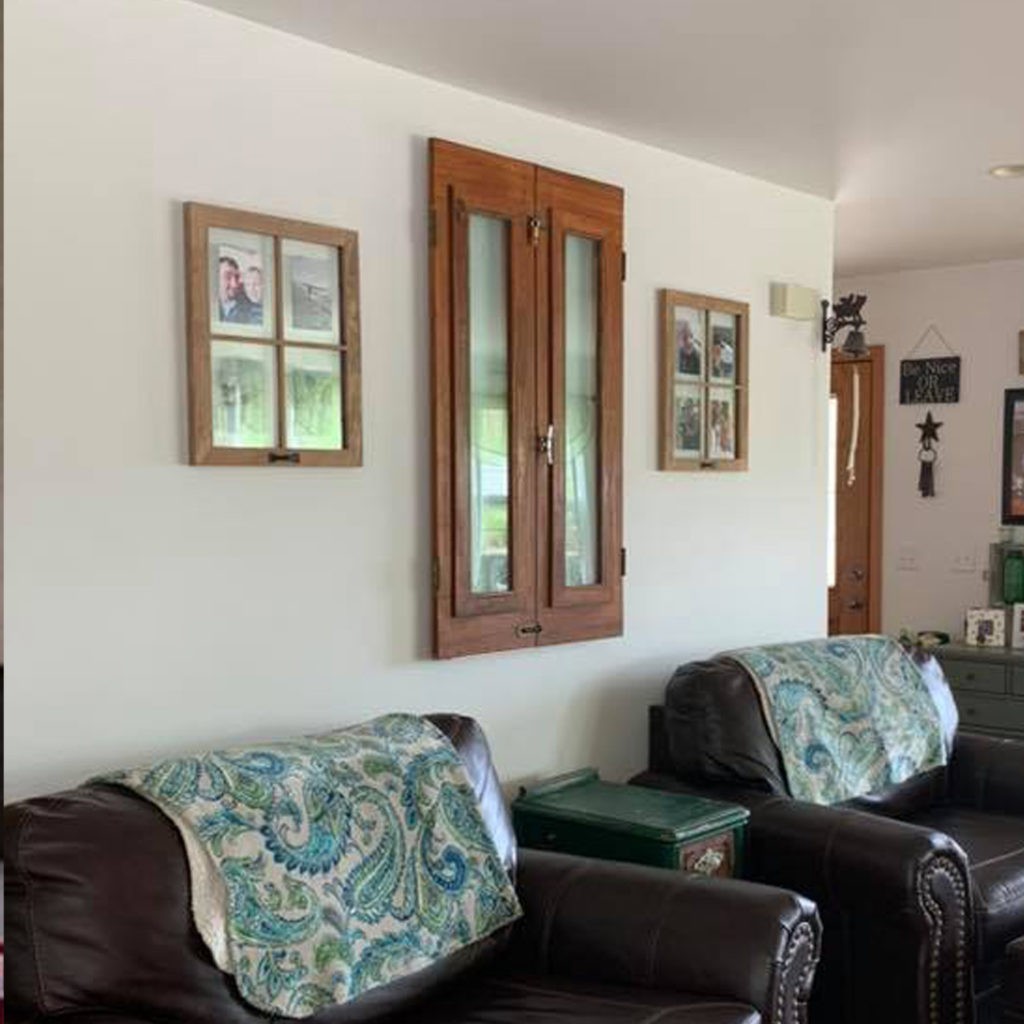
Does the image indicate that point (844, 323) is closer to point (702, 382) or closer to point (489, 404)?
point (702, 382)

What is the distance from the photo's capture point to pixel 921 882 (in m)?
2.72

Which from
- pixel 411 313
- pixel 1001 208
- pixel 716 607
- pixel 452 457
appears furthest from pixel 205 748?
pixel 1001 208

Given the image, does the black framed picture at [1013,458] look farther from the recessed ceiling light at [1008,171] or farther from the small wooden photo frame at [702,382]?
the small wooden photo frame at [702,382]

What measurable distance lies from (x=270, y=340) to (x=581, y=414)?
1071 millimetres

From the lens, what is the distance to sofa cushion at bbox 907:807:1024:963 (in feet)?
9.58

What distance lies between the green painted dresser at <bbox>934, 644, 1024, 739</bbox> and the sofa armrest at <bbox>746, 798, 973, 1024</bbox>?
244 centimetres

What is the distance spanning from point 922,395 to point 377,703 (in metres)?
3.71

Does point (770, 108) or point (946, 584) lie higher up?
point (770, 108)

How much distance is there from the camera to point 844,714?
3.57 meters

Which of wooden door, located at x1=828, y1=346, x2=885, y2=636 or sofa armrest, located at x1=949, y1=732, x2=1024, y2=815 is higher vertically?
wooden door, located at x1=828, y1=346, x2=885, y2=636

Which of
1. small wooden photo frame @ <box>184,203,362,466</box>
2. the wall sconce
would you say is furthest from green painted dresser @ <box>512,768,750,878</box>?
the wall sconce

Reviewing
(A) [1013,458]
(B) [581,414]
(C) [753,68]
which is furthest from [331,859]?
(A) [1013,458]

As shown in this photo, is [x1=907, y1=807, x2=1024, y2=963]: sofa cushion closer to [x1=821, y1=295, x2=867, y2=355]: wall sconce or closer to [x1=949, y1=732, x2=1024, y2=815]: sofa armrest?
[x1=949, y1=732, x2=1024, y2=815]: sofa armrest

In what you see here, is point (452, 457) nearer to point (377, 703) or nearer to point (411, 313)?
point (411, 313)
